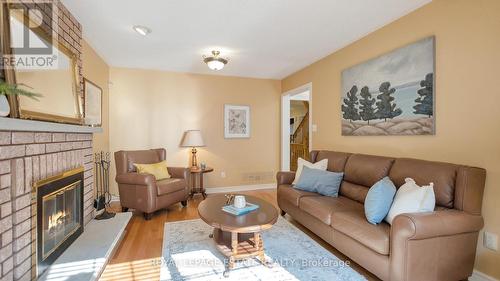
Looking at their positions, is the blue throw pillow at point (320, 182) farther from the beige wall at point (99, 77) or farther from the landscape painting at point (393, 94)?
the beige wall at point (99, 77)

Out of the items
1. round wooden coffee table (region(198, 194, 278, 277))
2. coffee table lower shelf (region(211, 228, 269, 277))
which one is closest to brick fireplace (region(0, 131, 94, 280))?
round wooden coffee table (region(198, 194, 278, 277))

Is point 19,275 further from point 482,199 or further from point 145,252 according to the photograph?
point 482,199

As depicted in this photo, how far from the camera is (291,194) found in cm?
291

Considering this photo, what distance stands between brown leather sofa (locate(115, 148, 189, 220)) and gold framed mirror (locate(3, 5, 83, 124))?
108 centimetres

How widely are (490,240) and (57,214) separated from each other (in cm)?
350

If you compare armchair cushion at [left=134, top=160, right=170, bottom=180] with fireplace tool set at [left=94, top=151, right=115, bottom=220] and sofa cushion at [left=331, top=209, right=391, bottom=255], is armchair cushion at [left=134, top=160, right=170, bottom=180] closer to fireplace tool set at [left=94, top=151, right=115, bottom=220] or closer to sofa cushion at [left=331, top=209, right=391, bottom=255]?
fireplace tool set at [left=94, top=151, right=115, bottom=220]

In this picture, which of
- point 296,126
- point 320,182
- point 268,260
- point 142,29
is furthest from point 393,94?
point 296,126

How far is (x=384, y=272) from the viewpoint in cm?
174

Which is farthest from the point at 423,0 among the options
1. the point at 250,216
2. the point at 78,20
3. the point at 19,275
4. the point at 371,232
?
the point at 19,275

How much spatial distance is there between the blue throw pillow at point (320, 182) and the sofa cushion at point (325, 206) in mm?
113

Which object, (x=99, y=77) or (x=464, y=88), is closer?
(x=464, y=88)

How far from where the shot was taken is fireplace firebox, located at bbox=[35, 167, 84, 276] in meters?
1.72

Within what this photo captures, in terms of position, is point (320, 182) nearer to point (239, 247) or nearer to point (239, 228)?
point (239, 247)

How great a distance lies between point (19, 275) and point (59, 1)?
89.6 inches
